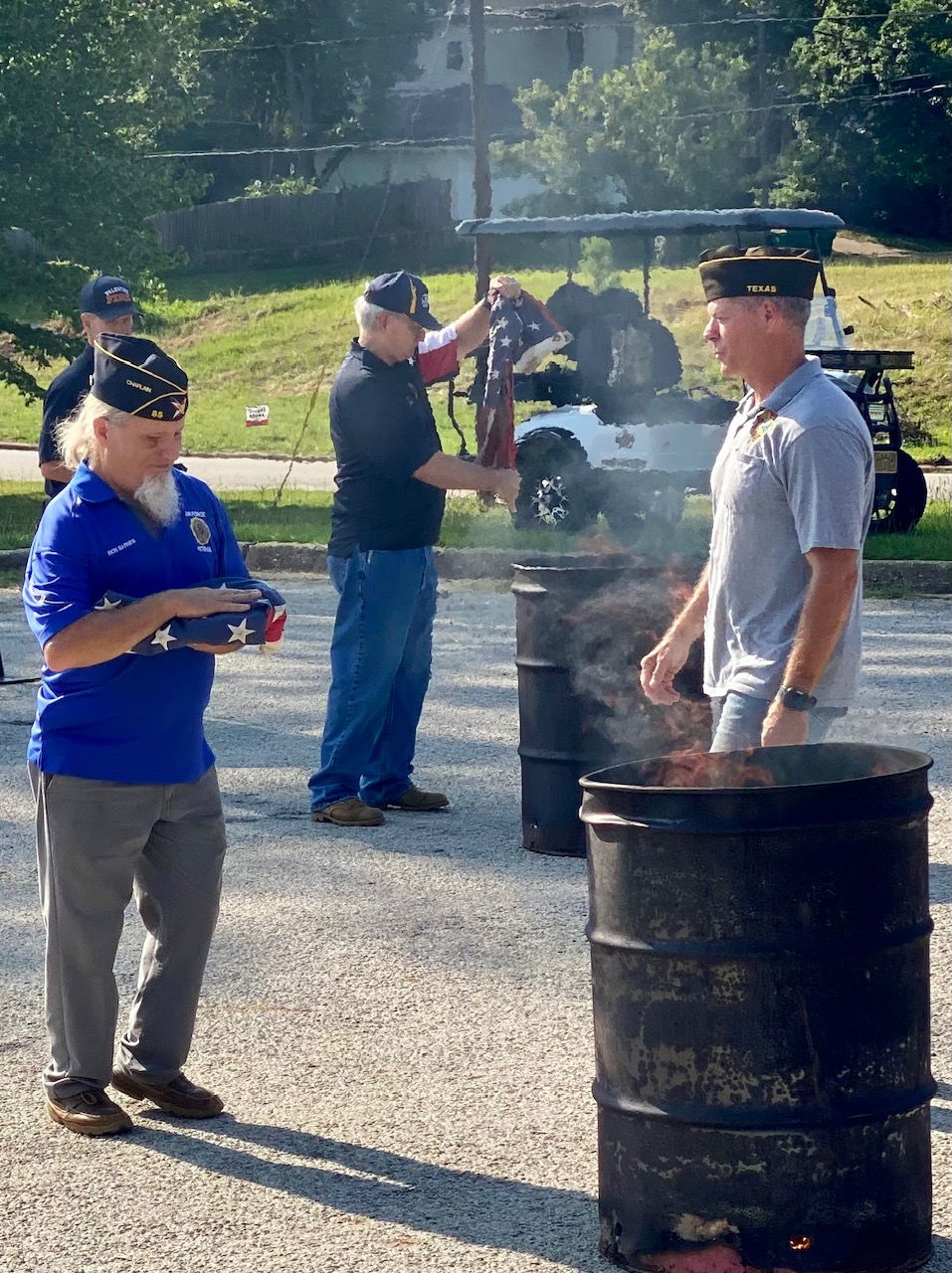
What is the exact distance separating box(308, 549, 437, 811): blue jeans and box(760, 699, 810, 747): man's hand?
131 inches

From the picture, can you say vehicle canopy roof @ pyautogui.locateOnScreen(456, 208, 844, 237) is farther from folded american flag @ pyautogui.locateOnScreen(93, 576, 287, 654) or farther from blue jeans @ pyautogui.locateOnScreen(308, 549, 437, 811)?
folded american flag @ pyautogui.locateOnScreen(93, 576, 287, 654)

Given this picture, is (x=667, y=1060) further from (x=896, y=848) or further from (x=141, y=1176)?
(x=141, y=1176)

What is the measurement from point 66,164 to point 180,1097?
1682cm

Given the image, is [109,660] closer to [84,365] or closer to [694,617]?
[694,617]

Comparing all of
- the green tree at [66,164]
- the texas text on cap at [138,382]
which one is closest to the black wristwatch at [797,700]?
the texas text on cap at [138,382]

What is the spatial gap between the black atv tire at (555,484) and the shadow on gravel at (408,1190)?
11.4m

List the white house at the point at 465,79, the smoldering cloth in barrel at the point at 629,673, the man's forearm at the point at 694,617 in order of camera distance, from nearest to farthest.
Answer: the man's forearm at the point at 694,617, the smoldering cloth in barrel at the point at 629,673, the white house at the point at 465,79

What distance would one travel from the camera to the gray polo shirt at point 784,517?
4074 millimetres

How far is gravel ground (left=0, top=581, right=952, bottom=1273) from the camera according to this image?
3811mm

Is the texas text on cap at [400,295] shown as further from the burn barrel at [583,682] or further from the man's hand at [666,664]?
the man's hand at [666,664]

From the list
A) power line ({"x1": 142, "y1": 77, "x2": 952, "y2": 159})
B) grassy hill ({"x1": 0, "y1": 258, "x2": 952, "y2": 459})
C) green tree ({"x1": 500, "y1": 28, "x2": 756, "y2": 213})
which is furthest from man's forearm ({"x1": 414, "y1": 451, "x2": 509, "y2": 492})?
power line ({"x1": 142, "y1": 77, "x2": 952, "y2": 159})

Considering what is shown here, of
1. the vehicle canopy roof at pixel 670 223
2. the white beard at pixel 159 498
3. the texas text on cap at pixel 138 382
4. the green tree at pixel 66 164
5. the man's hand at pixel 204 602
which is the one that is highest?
the green tree at pixel 66 164

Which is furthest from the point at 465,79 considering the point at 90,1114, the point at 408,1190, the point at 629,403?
the point at 408,1190

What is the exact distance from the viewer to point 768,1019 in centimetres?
334
